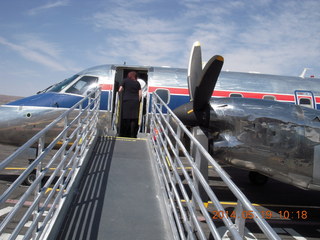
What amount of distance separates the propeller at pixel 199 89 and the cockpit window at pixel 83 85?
3.92 metres

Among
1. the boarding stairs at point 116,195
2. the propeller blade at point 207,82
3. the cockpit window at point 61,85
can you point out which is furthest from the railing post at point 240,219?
the cockpit window at point 61,85

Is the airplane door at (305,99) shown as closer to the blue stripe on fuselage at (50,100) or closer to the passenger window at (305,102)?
the passenger window at (305,102)

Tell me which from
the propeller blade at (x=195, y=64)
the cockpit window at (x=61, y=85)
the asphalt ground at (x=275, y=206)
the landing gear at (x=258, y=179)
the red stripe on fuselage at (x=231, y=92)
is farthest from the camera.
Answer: the red stripe on fuselage at (x=231, y=92)

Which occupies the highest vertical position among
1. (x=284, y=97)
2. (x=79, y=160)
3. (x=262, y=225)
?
(x=284, y=97)

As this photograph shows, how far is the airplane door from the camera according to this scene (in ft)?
30.3

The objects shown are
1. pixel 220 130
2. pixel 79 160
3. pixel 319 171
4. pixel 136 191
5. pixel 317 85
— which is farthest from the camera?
pixel 317 85

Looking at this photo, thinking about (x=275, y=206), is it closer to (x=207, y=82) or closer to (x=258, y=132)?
(x=258, y=132)

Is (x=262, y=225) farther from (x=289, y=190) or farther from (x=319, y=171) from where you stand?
(x=289, y=190)

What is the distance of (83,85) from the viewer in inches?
332

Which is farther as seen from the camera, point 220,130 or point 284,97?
point 284,97

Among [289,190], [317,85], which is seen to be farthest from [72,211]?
[317,85]

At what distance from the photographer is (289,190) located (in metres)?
8.73

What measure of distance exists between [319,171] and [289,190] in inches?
154

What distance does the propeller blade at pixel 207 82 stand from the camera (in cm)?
473
